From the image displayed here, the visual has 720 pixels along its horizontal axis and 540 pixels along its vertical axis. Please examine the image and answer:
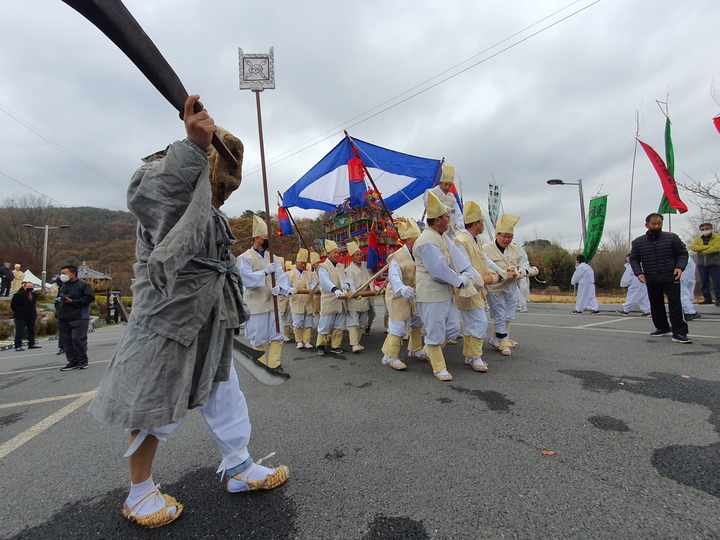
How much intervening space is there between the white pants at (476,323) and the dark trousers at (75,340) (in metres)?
6.12

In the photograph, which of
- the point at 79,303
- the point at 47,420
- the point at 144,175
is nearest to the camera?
the point at 144,175

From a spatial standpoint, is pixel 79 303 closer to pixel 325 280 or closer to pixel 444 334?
pixel 325 280

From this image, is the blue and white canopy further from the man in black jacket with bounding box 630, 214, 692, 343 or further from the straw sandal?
the straw sandal

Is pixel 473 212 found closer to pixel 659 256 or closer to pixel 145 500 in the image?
pixel 659 256

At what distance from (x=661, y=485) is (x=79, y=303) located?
7.54m

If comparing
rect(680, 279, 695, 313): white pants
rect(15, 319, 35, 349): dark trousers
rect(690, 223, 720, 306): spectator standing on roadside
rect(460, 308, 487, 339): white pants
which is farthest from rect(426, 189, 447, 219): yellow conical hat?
rect(15, 319, 35, 349): dark trousers

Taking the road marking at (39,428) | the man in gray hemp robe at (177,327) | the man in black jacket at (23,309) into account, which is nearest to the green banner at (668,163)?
the man in gray hemp robe at (177,327)

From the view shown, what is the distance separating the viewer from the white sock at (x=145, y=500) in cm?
154

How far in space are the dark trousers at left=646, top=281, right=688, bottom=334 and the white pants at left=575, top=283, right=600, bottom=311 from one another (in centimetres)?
561

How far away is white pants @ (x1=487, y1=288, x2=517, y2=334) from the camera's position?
4993 millimetres

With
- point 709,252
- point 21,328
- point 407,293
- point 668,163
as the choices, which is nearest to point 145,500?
point 407,293

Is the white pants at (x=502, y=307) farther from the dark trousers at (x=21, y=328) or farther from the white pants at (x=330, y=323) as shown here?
the dark trousers at (x=21, y=328)

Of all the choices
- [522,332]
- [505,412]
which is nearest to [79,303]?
[505,412]

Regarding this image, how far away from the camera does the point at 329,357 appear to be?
5402mm
